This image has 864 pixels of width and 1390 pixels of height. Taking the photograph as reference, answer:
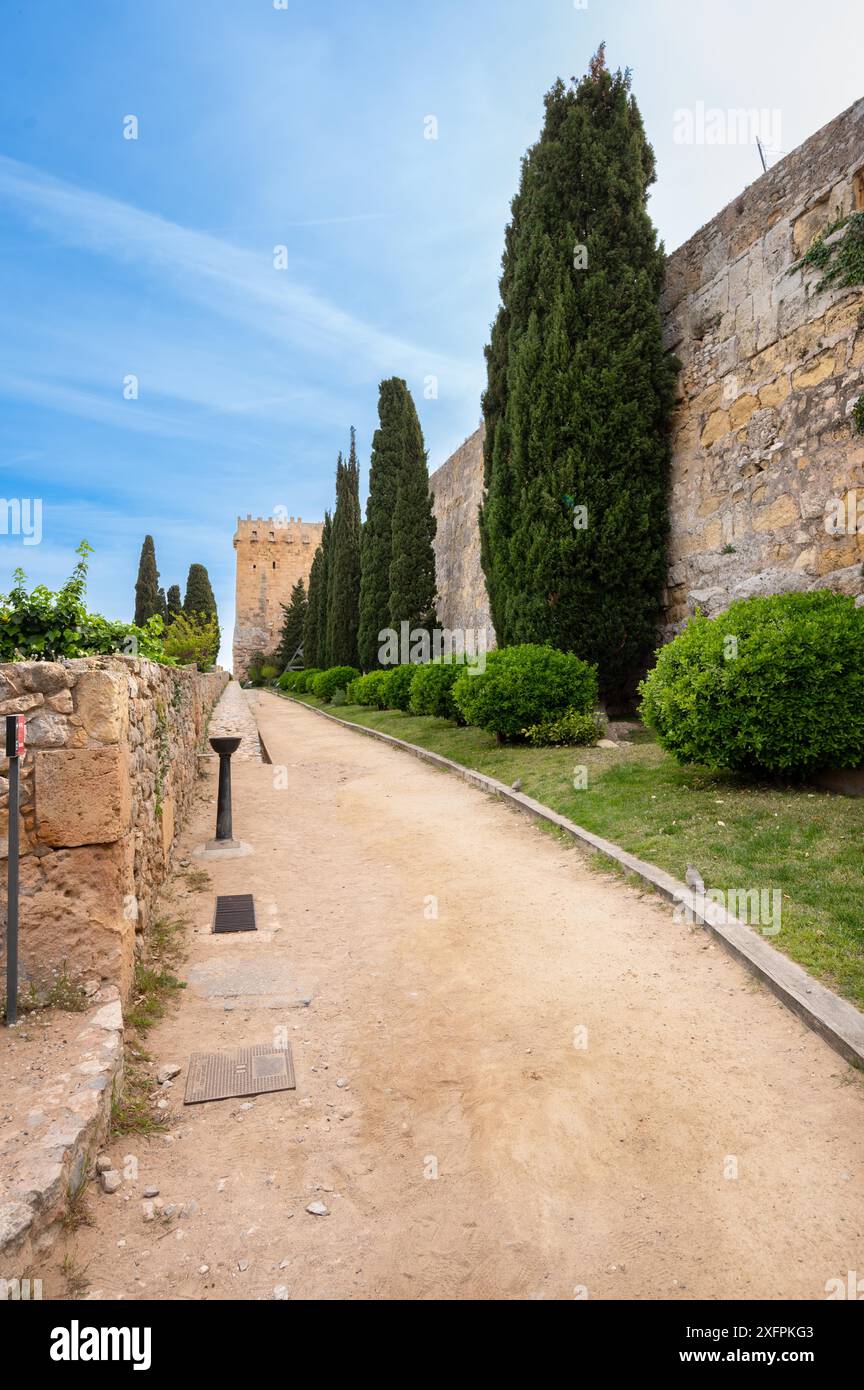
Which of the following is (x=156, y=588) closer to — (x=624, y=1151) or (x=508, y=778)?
(x=508, y=778)

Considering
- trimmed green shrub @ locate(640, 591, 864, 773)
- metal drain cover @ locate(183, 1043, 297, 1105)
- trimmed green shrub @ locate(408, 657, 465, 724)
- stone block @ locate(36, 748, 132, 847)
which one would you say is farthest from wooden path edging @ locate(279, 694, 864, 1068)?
trimmed green shrub @ locate(408, 657, 465, 724)

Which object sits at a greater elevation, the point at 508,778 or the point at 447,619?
the point at 447,619

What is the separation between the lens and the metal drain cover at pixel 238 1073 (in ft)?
9.35

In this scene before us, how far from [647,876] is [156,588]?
146ft

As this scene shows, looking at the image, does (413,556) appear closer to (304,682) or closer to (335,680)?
(335,680)

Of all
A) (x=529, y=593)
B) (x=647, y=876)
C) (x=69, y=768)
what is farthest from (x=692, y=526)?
(x=69, y=768)

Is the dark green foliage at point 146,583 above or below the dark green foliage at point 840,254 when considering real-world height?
above

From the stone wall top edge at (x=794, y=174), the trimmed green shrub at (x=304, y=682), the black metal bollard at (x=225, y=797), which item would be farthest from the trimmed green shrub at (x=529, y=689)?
the trimmed green shrub at (x=304, y=682)

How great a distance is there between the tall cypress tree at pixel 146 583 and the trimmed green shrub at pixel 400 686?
103 ft

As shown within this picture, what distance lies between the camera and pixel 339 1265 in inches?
79.3

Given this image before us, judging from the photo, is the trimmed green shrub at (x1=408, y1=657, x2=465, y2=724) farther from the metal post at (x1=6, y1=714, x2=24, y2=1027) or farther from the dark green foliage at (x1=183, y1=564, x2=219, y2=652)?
the dark green foliage at (x1=183, y1=564, x2=219, y2=652)

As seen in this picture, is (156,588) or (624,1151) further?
(156,588)

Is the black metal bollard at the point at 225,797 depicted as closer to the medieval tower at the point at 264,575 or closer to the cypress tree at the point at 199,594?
the cypress tree at the point at 199,594

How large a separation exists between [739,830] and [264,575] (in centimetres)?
5066
